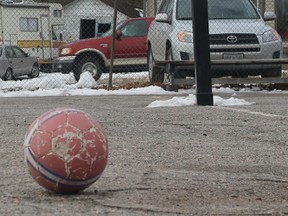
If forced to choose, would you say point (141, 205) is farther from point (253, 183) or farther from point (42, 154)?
point (253, 183)


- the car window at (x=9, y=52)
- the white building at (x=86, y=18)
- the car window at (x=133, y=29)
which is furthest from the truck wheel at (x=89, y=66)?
the white building at (x=86, y=18)

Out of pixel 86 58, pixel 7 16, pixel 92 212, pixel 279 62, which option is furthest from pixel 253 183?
pixel 7 16

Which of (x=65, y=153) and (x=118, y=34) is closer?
(x=65, y=153)

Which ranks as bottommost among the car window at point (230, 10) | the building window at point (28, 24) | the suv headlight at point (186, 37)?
the suv headlight at point (186, 37)

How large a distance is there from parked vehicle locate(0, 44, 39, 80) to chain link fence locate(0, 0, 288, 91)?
4cm

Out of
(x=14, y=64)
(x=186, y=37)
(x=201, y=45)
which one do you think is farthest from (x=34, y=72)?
(x=201, y=45)

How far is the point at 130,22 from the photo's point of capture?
19.3 metres

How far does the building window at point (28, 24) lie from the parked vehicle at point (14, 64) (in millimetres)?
3228

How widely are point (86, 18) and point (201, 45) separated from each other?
84.6 ft

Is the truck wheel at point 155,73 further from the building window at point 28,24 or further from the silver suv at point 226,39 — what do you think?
the building window at point 28,24

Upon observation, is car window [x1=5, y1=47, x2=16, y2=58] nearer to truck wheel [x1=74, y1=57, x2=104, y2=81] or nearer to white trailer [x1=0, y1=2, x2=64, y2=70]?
white trailer [x1=0, y1=2, x2=64, y2=70]

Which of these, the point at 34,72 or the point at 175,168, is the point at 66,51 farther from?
the point at 175,168

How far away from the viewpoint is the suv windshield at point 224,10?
12.5 meters

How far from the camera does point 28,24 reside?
31453mm
